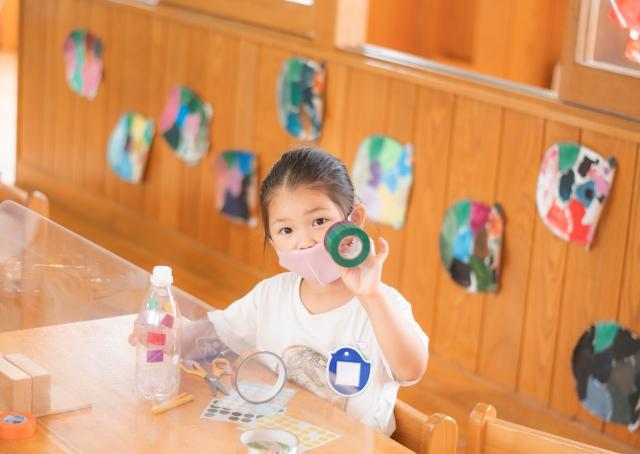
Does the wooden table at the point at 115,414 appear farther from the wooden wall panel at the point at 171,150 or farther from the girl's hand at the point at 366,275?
the wooden wall panel at the point at 171,150

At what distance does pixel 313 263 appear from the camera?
1.99m

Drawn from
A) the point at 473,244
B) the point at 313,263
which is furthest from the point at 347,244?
the point at 473,244

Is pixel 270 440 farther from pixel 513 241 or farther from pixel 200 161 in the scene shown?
pixel 200 161

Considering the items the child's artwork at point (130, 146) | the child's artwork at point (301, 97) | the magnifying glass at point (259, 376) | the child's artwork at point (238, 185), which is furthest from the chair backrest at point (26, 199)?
the child's artwork at point (130, 146)

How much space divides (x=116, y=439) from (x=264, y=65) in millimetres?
2695

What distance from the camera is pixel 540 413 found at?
334 cm

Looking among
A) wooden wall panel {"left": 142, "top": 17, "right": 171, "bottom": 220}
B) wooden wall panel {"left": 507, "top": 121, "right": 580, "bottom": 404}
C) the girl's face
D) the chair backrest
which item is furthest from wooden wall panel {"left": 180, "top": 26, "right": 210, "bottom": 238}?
the girl's face

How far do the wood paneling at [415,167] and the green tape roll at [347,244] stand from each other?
1503 mm

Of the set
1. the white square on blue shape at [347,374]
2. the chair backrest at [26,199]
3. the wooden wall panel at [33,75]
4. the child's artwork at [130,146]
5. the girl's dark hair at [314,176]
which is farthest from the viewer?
the wooden wall panel at [33,75]

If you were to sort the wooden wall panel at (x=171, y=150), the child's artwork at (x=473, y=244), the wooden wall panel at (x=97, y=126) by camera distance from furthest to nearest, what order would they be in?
1. the wooden wall panel at (x=97, y=126)
2. the wooden wall panel at (x=171, y=150)
3. the child's artwork at (x=473, y=244)

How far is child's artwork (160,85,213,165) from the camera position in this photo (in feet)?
14.8

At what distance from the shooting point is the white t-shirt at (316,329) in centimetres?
194

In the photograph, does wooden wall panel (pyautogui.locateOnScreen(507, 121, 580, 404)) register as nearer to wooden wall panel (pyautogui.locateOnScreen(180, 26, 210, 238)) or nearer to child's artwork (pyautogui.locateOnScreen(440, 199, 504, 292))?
child's artwork (pyautogui.locateOnScreen(440, 199, 504, 292))

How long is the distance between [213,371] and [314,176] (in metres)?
0.38
